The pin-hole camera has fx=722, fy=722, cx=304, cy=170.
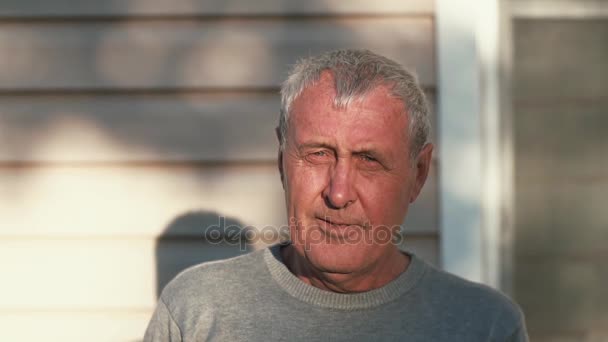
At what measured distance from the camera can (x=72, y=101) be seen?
2617mm

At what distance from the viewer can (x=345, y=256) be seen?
5.91 ft

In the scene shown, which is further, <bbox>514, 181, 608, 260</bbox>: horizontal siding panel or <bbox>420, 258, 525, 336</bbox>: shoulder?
<bbox>514, 181, 608, 260</bbox>: horizontal siding panel

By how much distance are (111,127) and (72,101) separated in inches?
6.9

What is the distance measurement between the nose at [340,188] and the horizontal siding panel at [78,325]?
1.16 m

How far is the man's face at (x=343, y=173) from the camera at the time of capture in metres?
1.76

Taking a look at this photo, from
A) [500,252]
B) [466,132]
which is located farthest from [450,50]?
[500,252]

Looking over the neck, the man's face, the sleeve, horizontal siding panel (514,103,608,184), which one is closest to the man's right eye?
the man's face

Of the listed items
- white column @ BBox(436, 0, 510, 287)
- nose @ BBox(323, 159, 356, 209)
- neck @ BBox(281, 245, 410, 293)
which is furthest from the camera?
white column @ BBox(436, 0, 510, 287)

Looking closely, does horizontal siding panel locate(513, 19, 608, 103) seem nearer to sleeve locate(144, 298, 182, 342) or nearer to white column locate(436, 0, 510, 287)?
white column locate(436, 0, 510, 287)

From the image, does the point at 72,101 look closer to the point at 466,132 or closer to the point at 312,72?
the point at 312,72

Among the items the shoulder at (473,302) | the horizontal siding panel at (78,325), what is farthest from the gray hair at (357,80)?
the horizontal siding panel at (78,325)

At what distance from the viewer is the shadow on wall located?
2596mm

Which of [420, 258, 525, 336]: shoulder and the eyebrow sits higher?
the eyebrow

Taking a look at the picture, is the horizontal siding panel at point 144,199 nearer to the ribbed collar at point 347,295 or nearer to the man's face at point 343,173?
the ribbed collar at point 347,295
